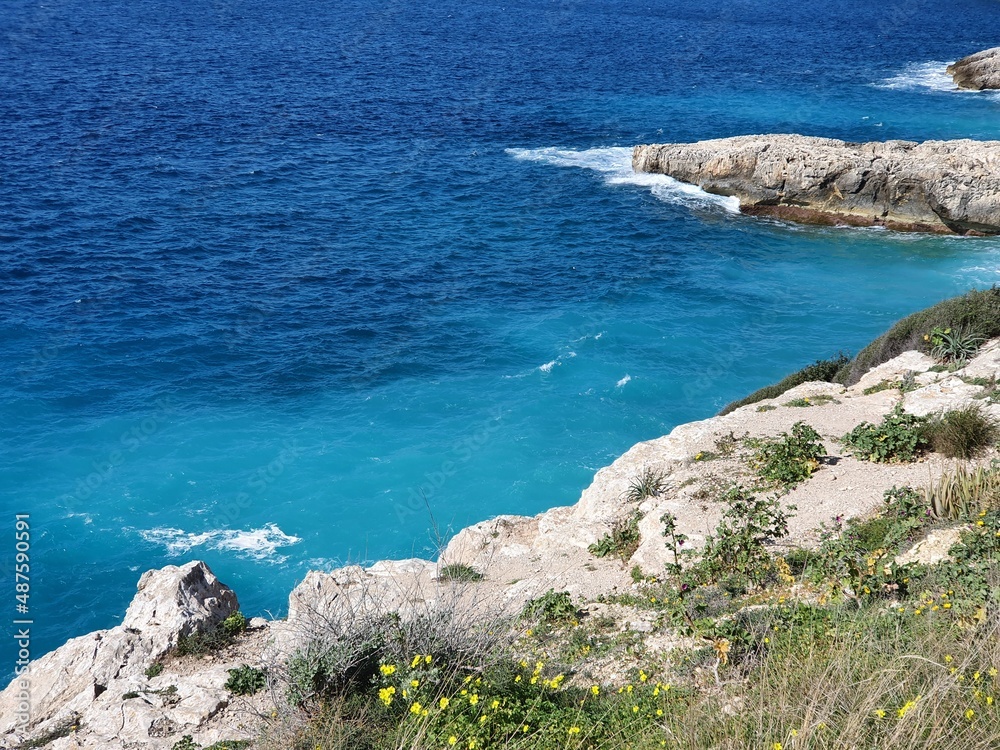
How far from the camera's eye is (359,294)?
1387 inches

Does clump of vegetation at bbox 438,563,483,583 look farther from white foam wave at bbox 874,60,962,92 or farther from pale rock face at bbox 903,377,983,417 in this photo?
white foam wave at bbox 874,60,962,92

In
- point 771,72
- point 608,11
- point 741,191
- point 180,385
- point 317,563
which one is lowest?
point 317,563

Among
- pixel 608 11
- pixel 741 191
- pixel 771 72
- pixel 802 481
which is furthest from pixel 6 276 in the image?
pixel 608 11

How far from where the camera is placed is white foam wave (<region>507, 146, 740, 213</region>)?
4675 cm

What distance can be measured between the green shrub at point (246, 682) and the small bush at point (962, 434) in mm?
11480

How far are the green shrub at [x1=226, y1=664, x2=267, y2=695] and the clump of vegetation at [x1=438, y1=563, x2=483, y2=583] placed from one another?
3791 mm

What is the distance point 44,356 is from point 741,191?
1421 inches

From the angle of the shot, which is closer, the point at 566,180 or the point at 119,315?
the point at 119,315

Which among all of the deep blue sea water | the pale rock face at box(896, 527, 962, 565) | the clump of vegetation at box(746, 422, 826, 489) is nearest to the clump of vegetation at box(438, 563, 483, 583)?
the deep blue sea water

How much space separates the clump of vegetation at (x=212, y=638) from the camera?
1254 centimetres

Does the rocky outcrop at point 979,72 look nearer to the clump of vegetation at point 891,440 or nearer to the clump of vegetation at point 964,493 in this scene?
the clump of vegetation at point 891,440

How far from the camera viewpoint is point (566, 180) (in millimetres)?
49219

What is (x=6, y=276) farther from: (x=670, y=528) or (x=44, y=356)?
(x=670, y=528)

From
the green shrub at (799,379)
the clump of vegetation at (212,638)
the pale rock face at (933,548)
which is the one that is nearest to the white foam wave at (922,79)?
the green shrub at (799,379)
